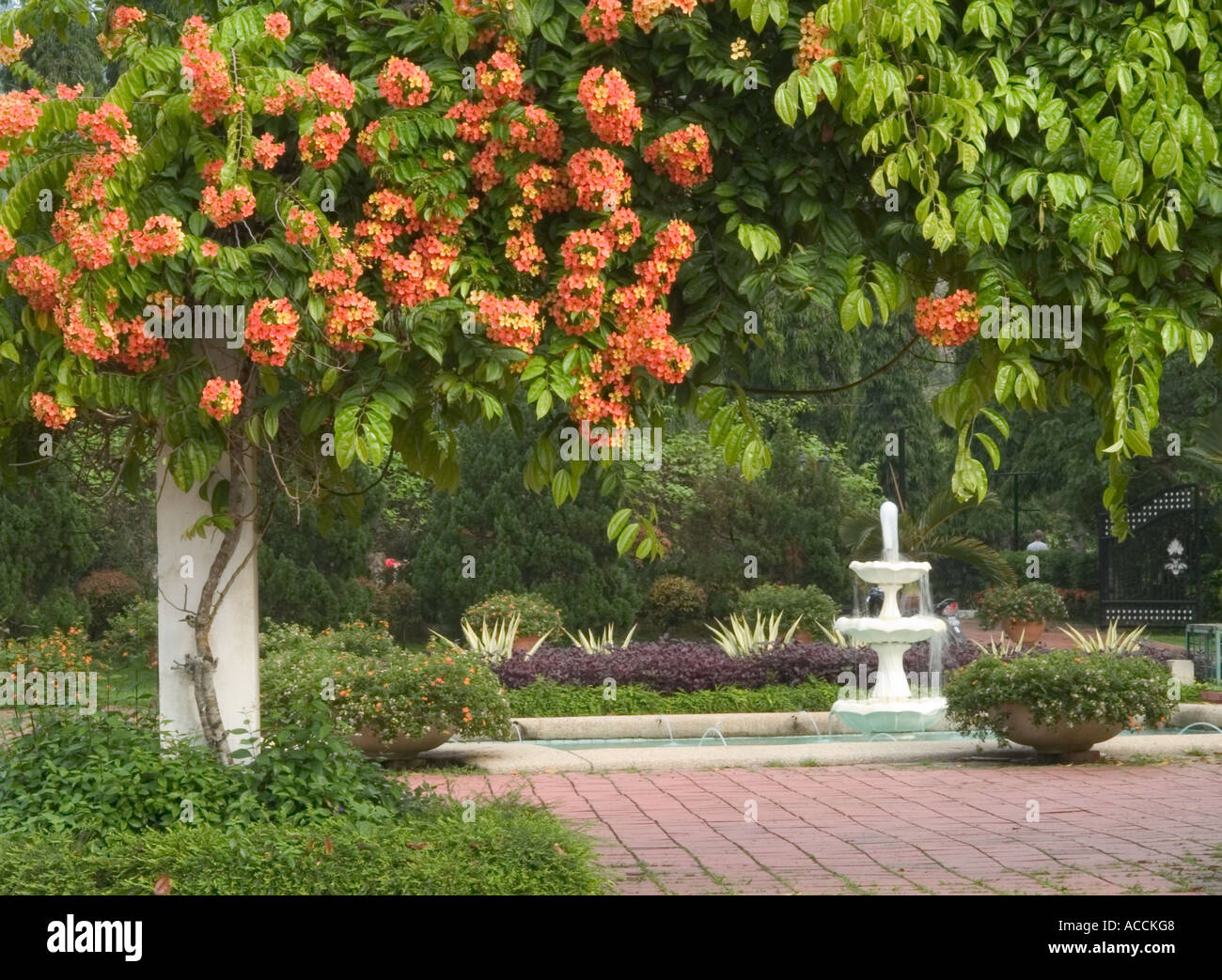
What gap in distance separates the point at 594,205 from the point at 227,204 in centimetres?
115

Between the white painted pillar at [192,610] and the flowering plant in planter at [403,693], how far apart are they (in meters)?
3.80

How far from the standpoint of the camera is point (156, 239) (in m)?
4.66

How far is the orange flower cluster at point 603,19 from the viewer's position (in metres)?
4.50

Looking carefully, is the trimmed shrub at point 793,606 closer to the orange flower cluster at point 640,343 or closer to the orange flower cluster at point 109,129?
the orange flower cluster at point 640,343

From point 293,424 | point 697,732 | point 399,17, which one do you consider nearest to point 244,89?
point 399,17

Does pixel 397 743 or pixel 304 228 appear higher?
pixel 304 228

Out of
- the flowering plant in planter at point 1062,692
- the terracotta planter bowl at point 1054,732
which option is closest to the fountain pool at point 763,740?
the terracotta planter bowl at point 1054,732

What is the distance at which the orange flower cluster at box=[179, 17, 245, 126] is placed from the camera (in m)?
4.60

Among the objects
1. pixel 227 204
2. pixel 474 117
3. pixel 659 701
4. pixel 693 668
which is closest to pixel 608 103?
pixel 474 117

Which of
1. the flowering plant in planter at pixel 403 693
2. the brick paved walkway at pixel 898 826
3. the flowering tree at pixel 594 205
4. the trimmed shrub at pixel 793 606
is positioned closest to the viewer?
the flowering tree at pixel 594 205

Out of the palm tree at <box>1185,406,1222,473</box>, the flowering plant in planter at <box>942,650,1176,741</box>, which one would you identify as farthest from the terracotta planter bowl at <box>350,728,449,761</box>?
the palm tree at <box>1185,406,1222,473</box>

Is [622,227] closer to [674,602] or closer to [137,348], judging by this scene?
[137,348]

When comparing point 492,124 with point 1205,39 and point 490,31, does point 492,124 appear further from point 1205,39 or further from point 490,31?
point 1205,39

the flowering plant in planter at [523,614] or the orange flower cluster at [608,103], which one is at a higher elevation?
the orange flower cluster at [608,103]
